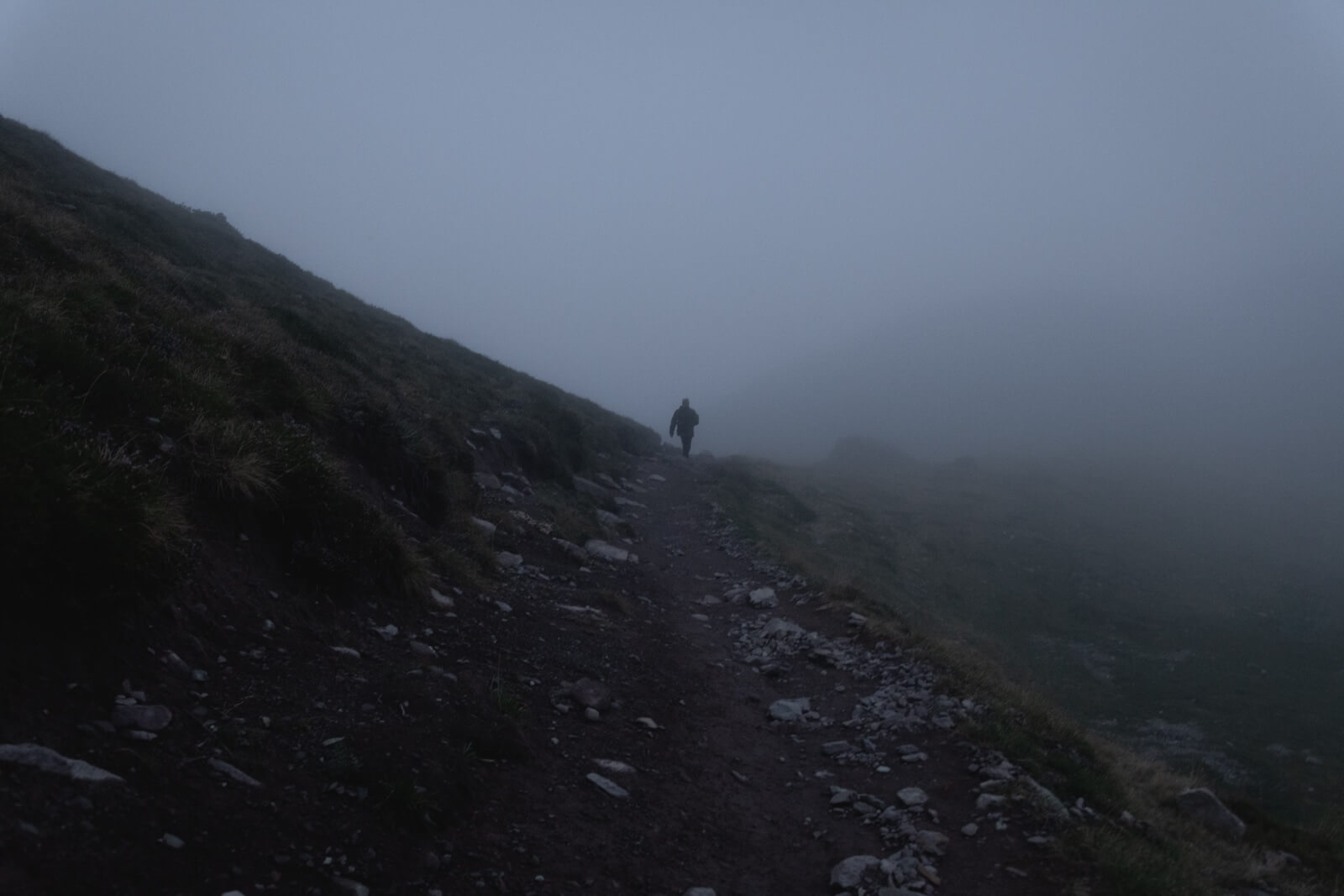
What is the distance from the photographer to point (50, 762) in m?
4.10

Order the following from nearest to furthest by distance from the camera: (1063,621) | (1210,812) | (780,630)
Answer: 1. (1210,812)
2. (780,630)
3. (1063,621)

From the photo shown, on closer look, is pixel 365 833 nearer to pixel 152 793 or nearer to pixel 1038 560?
pixel 152 793

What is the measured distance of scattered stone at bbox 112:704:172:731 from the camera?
4820 millimetres

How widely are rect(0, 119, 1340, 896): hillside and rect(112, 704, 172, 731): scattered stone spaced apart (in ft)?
0.08

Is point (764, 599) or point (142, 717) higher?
point (764, 599)

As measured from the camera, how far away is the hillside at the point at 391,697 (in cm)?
471

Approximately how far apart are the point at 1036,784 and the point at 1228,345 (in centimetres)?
16381

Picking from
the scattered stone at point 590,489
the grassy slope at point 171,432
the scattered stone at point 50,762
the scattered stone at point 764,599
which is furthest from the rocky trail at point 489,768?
the scattered stone at point 590,489

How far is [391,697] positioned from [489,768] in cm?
106

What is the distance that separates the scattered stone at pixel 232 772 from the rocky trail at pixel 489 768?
13mm

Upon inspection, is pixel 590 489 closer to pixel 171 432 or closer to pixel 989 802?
pixel 171 432

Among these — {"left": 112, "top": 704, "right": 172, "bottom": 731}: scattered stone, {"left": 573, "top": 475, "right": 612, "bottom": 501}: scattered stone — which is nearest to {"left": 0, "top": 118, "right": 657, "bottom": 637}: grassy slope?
{"left": 112, "top": 704, "right": 172, "bottom": 731}: scattered stone

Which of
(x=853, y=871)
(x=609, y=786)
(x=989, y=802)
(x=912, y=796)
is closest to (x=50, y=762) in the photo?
(x=609, y=786)

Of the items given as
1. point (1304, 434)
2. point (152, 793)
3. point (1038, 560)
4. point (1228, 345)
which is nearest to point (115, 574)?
point (152, 793)
